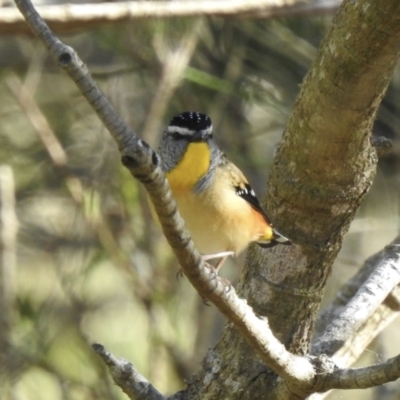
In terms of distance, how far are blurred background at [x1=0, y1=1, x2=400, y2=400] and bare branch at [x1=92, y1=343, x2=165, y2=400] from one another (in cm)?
214

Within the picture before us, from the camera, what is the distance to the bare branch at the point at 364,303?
2.41 metres

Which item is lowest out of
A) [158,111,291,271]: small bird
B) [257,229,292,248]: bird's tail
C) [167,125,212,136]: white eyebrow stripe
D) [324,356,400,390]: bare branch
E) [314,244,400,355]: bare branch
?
[324,356,400,390]: bare branch

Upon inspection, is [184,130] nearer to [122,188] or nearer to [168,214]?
[168,214]

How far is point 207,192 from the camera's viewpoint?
2.89 m

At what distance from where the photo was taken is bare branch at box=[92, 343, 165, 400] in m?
2.38

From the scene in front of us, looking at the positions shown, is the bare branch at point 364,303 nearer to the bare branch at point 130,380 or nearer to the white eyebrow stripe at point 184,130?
the bare branch at point 130,380

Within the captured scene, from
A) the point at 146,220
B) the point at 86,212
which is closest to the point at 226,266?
the point at 146,220

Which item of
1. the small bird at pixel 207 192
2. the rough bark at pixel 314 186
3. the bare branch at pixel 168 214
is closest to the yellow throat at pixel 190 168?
the small bird at pixel 207 192

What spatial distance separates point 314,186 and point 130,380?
0.84 meters

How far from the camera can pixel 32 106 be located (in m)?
4.71

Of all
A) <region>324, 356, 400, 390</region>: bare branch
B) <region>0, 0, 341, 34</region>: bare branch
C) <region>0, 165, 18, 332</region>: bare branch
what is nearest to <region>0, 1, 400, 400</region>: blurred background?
<region>0, 165, 18, 332</region>: bare branch

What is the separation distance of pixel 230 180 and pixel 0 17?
1243mm

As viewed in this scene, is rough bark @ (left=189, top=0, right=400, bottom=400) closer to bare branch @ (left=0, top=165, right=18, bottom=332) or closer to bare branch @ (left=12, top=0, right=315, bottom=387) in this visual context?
bare branch @ (left=12, top=0, right=315, bottom=387)

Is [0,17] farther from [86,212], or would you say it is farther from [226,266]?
[226,266]
